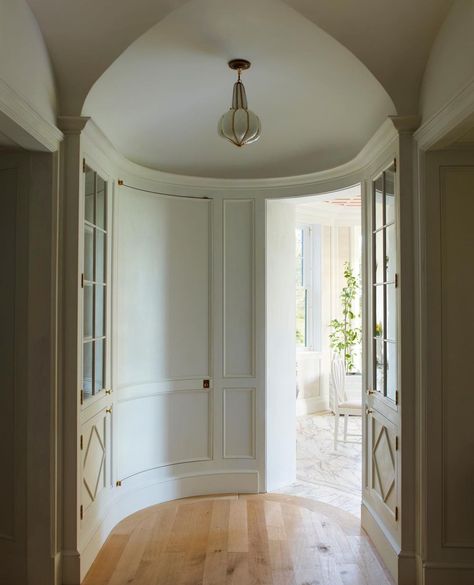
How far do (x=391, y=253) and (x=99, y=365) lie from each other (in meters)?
1.96

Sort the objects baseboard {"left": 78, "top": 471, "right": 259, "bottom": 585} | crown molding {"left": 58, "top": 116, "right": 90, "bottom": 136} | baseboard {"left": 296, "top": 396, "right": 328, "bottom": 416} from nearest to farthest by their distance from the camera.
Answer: crown molding {"left": 58, "top": 116, "right": 90, "bottom": 136} < baseboard {"left": 78, "top": 471, "right": 259, "bottom": 585} < baseboard {"left": 296, "top": 396, "right": 328, "bottom": 416}

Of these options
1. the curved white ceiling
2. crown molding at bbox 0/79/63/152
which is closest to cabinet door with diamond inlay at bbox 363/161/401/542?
the curved white ceiling

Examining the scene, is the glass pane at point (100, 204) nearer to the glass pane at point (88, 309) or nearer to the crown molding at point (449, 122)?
the glass pane at point (88, 309)

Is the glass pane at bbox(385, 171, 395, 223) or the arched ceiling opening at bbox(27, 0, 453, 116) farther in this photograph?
the glass pane at bbox(385, 171, 395, 223)

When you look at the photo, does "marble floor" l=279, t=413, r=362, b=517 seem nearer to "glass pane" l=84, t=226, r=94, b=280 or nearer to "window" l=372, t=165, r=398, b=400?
"window" l=372, t=165, r=398, b=400

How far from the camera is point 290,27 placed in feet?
9.12

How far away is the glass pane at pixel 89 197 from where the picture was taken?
3.17m

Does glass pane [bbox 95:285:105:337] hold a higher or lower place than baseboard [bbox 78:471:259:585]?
higher

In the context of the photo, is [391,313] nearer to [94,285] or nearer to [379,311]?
[379,311]

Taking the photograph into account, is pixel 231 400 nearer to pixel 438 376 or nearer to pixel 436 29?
pixel 438 376

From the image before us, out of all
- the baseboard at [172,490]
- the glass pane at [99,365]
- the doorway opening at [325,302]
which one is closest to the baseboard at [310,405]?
the doorway opening at [325,302]

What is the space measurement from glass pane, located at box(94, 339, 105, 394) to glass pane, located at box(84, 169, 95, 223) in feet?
2.62

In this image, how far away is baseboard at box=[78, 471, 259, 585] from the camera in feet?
12.2

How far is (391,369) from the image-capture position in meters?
3.18
